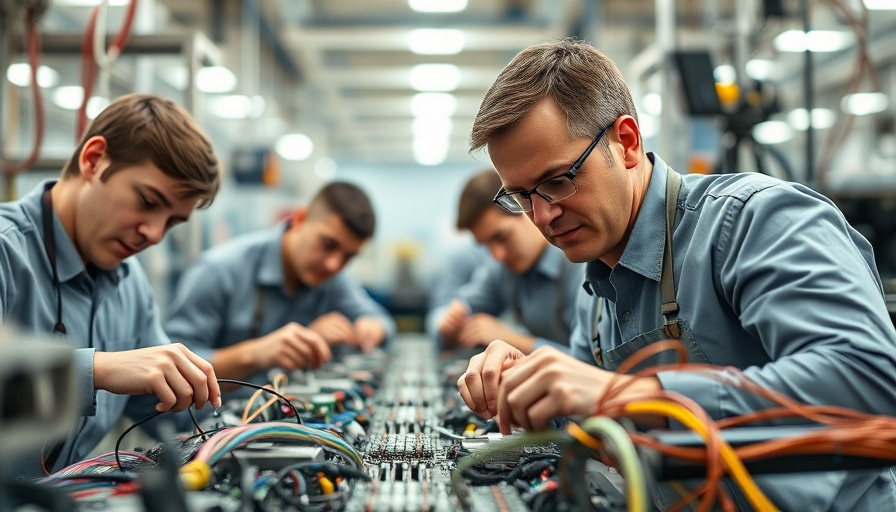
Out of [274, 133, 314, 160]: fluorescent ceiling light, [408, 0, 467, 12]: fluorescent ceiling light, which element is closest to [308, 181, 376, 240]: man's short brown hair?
[408, 0, 467, 12]: fluorescent ceiling light

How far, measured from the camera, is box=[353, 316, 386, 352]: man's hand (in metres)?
2.62

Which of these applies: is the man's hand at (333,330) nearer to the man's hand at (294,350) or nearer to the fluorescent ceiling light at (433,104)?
the man's hand at (294,350)

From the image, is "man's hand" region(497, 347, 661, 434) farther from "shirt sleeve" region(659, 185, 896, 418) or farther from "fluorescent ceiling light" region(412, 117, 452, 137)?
"fluorescent ceiling light" region(412, 117, 452, 137)

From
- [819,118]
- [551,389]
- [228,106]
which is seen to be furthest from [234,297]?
[819,118]

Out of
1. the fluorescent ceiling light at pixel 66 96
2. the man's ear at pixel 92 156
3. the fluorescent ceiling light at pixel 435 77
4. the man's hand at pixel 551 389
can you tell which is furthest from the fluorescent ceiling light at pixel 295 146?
the man's hand at pixel 551 389

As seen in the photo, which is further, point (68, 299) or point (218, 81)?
point (218, 81)

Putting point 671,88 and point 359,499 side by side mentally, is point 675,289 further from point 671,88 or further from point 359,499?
point 671,88

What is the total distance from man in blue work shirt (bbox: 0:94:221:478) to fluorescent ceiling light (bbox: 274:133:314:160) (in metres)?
7.50

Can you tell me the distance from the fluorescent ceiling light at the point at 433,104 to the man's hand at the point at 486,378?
22.8 ft

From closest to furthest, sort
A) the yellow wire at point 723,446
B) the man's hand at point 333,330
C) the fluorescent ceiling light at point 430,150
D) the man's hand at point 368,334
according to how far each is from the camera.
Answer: the yellow wire at point 723,446 → the man's hand at point 333,330 → the man's hand at point 368,334 → the fluorescent ceiling light at point 430,150

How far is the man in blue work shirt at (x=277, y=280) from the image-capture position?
2453mm

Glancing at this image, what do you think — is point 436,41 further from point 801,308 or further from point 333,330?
point 801,308

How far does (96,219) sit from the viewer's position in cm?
142

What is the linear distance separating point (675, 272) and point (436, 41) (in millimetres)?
5113
